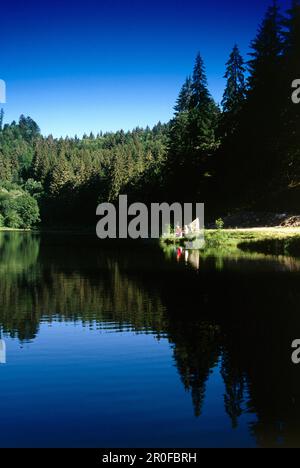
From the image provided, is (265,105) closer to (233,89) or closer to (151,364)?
(233,89)

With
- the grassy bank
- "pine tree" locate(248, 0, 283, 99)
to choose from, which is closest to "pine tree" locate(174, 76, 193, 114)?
"pine tree" locate(248, 0, 283, 99)

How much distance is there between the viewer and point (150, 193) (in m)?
108

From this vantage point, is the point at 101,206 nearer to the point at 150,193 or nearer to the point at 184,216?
the point at 150,193

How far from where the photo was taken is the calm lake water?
390 inches

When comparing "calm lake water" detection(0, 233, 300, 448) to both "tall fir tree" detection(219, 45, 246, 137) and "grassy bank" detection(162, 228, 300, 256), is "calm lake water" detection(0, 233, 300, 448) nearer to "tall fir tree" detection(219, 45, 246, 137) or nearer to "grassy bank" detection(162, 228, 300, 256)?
"grassy bank" detection(162, 228, 300, 256)

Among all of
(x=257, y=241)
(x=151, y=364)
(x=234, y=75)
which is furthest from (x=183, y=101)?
(x=151, y=364)

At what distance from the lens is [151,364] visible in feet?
47.2

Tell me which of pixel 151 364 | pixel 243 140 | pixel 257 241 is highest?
pixel 243 140

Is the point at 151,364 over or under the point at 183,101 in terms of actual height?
under

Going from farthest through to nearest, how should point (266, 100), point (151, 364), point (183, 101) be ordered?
point (183, 101) < point (266, 100) < point (151, 364)

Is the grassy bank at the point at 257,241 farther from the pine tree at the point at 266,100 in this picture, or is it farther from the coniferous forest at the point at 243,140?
the pine tree at the point at 266,100

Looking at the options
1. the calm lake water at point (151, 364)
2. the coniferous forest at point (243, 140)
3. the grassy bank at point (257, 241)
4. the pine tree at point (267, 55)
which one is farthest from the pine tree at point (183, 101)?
the calm lake water at point (151, 364)

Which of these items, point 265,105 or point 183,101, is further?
point 183,101

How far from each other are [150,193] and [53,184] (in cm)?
7130
